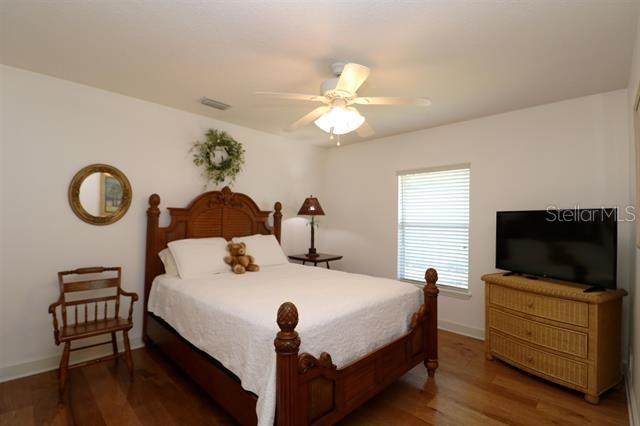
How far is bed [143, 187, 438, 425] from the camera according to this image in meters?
1.62

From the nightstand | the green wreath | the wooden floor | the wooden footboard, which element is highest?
the green wreath

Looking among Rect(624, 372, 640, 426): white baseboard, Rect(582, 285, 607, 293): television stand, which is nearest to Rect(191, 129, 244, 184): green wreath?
Rect(582, 285, 607, 293): television stand

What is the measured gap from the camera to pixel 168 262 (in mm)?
3105

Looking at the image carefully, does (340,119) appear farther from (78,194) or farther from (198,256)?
(78,194)

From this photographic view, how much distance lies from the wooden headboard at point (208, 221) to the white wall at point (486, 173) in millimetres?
1190

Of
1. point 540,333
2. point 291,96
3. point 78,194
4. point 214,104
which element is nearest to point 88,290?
point 78,194

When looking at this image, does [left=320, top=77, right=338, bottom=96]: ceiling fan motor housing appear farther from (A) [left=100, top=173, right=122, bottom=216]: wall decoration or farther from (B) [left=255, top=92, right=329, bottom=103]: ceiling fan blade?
(A) [left=100, top=173, right=122, bottom=216]: wall decoration

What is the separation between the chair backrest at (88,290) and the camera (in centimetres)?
259

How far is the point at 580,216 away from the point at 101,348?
424 centimetres

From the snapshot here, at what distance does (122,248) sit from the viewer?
310 centimetres

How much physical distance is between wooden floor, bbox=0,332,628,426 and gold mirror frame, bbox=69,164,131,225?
50.4 inches

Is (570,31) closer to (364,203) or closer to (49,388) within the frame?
(364,203)

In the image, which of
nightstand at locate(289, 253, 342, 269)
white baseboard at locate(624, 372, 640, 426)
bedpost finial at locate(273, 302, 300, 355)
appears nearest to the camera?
bedpost finial at locate(273, 302, 300, 355)

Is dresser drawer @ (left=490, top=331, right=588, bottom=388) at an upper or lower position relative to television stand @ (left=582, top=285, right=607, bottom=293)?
lower
